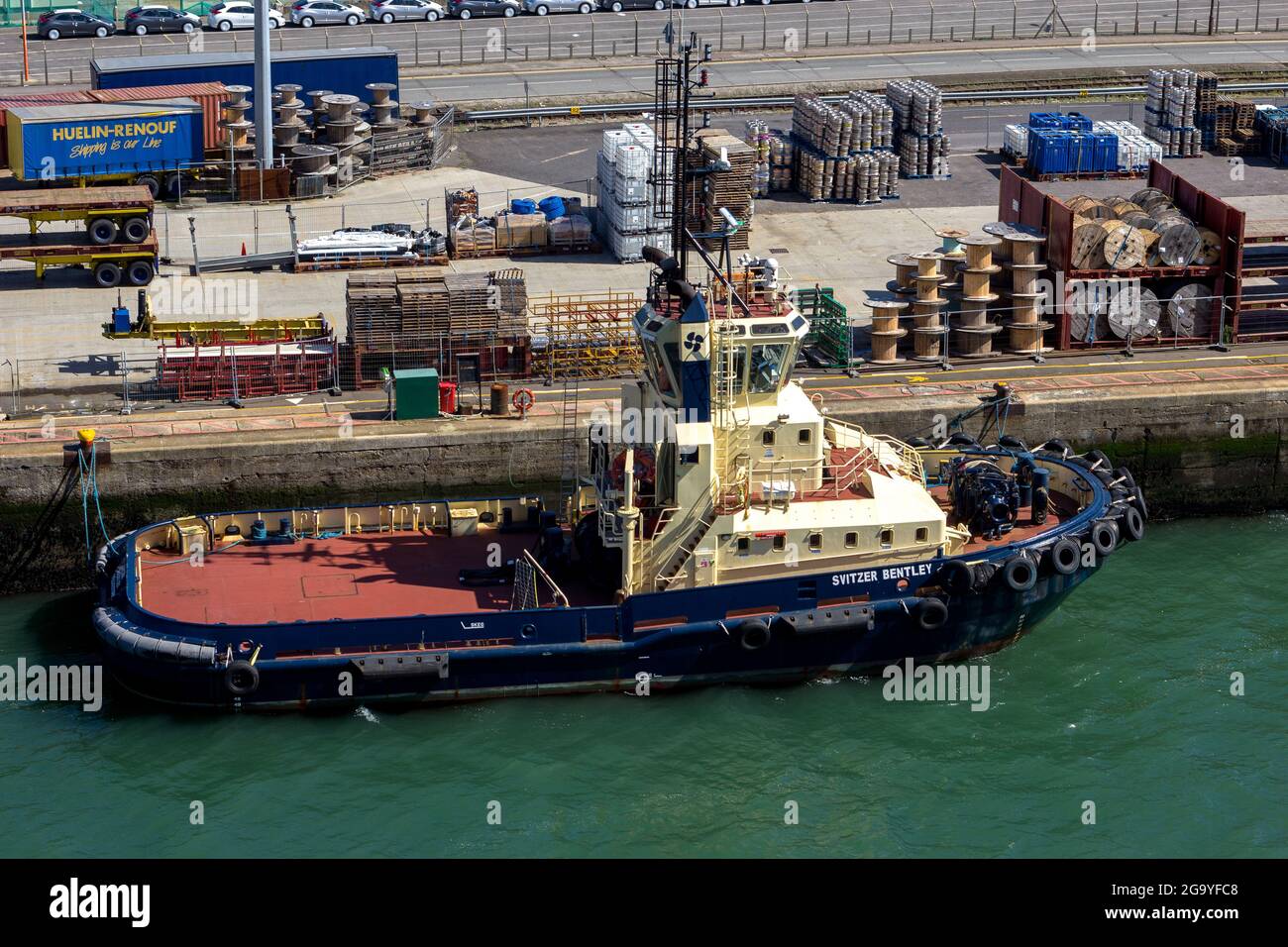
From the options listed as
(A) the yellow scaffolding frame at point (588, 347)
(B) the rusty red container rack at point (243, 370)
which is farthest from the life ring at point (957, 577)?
(B) the rusty red container rack at point (243, 370)

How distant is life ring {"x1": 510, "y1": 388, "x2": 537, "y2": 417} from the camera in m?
33.8

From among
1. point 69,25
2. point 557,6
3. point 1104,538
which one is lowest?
point 1104,538

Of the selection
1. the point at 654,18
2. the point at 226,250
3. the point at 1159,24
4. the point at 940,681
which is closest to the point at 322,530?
the point at 940,681

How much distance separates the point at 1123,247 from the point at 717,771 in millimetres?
15880

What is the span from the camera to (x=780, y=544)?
1096 inches

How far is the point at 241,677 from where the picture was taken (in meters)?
26.6

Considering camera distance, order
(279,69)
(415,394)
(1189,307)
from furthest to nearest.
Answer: (279,69)
(1189,307)
(415,394)

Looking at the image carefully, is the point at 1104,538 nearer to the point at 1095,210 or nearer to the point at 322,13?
the point at 1095,210

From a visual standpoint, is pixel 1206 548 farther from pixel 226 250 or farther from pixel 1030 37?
pixel 1030 37

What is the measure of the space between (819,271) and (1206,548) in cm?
1139

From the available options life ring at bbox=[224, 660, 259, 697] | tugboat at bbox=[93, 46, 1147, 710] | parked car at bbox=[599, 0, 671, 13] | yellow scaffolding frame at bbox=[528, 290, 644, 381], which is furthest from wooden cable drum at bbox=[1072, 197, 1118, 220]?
parked car at bbox=[599, 0, 671, 13]

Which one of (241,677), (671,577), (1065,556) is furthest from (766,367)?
(241,677)

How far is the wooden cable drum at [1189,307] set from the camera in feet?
123

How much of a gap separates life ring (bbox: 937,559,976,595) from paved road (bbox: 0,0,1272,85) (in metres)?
34.3
